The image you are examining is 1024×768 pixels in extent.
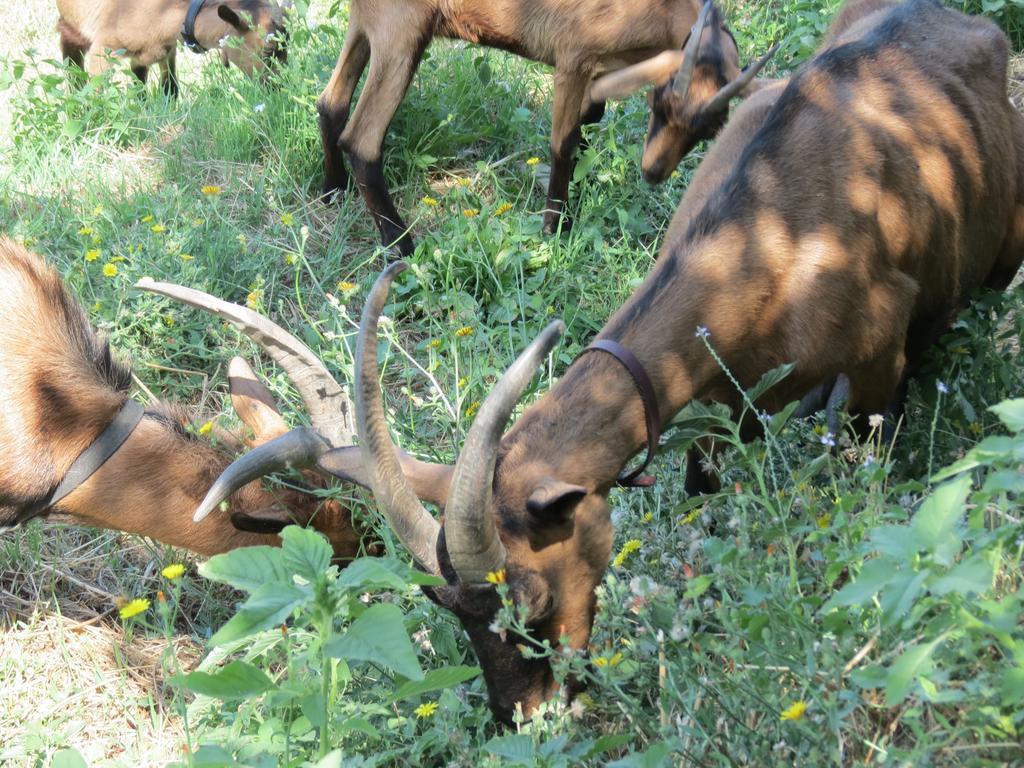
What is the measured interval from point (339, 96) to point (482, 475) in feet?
14.1

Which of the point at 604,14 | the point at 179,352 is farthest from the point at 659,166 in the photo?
the point at 179,352

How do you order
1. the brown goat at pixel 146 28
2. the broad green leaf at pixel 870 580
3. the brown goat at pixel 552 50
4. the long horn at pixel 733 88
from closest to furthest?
the broad green leaf at pixel 870 580 < the long horn at pixel 733 88 < the brown goat at pixel 552 50 < the brown goat at pixel 146 28

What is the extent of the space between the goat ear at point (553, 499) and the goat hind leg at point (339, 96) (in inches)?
158

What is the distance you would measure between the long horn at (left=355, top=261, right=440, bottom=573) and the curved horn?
28.1 inches

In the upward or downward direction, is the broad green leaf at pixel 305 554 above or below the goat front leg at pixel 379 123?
above

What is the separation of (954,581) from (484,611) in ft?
5.19

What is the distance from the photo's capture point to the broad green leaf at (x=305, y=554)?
232 centimetres

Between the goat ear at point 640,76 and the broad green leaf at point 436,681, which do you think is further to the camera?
the goat ear at point 640,76

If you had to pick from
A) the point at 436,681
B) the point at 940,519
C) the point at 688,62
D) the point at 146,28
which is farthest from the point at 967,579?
the point at 146,28

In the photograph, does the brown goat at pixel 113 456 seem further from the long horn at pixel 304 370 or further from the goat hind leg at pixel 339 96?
the goat hind leg at pixel 339 96

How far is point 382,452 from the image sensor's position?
10.3 ft

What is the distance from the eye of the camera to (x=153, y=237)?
20.1 feet

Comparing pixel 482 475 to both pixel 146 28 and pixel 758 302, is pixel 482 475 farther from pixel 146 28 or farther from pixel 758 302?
pixel 146 28

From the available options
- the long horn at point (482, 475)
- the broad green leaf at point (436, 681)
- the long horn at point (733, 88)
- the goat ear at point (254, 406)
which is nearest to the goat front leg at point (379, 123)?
the long horn at point (733, 88)
